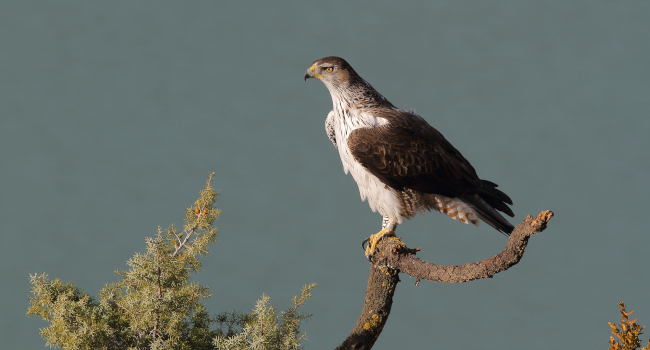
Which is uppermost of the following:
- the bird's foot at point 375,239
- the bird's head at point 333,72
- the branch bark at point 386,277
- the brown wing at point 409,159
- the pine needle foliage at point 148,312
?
the bird's head at point 333,72

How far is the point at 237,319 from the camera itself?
13.4ft

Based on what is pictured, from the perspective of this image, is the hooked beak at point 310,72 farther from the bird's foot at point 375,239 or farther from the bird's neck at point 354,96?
the bird's foot at point 375,239

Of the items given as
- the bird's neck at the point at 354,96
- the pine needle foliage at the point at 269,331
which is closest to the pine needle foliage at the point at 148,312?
the pine needle foliage at the point at 269,331

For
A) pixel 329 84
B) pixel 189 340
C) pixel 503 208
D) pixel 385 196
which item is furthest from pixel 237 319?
pixel 503 208

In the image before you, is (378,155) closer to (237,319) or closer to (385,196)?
(385,196)

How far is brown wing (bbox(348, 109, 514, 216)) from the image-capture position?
4.02 metres

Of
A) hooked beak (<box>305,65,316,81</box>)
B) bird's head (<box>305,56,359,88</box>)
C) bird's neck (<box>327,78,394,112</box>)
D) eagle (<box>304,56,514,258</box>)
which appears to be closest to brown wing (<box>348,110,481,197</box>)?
eagle (<box>304,56,514,258</box>)

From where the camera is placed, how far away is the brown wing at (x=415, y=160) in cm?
402

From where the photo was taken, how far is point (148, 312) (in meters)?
3.70

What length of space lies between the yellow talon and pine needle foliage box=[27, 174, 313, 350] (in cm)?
62

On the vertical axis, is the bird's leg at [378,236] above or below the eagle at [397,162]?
below

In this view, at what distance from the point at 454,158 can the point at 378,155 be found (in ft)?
1.93

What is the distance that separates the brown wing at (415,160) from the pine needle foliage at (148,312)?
0.95 metres

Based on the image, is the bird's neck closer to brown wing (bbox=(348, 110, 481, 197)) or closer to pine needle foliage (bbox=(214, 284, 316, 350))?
brown wing (bbox=(348, 110, 481, 197))
